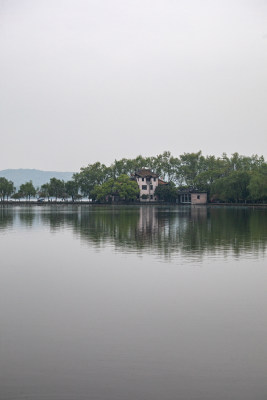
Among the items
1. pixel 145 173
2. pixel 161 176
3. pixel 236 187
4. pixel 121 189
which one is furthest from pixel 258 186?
pixel 161 176

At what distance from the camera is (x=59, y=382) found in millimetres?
6211

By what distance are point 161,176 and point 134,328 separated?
125m

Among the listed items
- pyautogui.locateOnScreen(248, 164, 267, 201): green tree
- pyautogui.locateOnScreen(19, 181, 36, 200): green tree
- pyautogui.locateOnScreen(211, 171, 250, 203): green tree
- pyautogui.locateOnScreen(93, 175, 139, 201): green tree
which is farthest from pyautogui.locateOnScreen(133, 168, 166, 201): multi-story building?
pyautogui.locateOnScreen(19, 181, 36, 200): green tree

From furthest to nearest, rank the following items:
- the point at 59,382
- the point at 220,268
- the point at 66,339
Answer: the point at 220,268 → the point at 66,339 → the point at 59,382

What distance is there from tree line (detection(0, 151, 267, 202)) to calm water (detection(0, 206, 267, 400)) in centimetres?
8891

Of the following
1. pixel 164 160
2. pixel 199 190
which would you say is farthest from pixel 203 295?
pixel 164 160

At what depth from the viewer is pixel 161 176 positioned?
133 m

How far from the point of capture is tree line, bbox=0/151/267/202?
370 ft

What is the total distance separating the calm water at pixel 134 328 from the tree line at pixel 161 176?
88.9 metres

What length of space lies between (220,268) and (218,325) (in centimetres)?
676

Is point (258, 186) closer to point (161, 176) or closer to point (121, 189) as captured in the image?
point (121, 189)

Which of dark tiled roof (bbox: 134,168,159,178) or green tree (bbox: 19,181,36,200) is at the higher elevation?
dark tiled roof (bbox: 134,168,159,178)

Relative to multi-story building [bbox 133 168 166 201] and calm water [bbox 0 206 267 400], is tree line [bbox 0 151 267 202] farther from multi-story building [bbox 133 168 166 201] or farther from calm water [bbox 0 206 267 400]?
calm water [bbox 0 206 267 400]

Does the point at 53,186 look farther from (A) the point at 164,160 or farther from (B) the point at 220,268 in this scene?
(B) the point at 220,268
